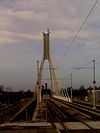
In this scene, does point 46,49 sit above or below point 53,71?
above

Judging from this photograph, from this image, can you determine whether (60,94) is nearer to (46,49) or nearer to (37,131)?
(46,49)

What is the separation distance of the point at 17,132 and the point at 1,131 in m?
0.73

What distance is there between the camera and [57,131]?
11539mm

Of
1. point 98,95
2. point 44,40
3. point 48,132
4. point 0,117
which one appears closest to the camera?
point 48,132

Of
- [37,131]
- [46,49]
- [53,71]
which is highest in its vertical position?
[46,49]

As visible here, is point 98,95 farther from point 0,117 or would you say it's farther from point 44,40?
point 0,117

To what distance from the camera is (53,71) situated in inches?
2088

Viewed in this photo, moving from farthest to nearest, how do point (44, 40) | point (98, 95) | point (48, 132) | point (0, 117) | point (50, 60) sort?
point (44, 40), point (50, 60), point (98, 95), point (0, 117), point (48, 132)

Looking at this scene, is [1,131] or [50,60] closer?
[1,131]

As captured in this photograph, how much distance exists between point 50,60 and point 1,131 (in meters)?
43.5

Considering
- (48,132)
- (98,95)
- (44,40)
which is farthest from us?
(44,40)

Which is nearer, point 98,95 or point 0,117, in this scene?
point 0,117

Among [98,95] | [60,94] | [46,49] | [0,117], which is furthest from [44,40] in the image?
[0,117]

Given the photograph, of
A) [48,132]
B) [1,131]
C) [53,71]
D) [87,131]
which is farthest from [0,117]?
[53,71]
